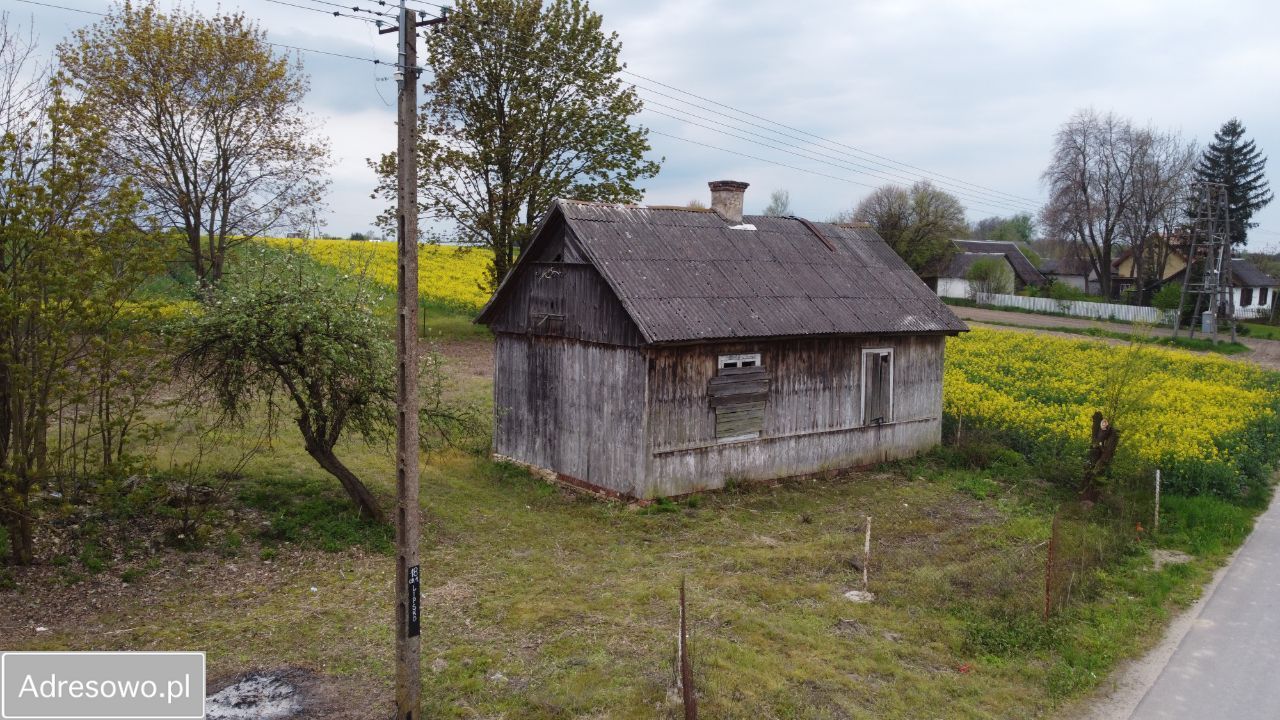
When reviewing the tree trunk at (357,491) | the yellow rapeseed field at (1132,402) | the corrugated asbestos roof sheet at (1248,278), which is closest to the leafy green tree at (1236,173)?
the corrugated asbestos roof sheet at (1248,278)

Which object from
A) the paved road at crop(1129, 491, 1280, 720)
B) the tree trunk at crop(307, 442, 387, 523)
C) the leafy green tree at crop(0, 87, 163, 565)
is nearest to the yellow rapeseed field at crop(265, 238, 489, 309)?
the tree trunk at crop(307, 442, 387, 523)

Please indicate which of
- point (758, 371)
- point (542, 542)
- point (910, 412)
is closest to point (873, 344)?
point (910, 412)

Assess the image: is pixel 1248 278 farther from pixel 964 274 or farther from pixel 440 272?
pixel 440 272

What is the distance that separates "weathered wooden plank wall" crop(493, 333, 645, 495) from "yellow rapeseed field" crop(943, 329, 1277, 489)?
993 cm

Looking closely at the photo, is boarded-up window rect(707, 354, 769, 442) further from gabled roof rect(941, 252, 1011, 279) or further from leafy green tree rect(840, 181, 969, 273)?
gabled roof rect(941, 252, 1011, 279)

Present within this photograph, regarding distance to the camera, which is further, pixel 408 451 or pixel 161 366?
pixel 161 366

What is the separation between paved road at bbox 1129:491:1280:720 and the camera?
8.95 metres

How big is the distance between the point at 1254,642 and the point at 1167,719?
316 cm

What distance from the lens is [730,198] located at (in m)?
19.8

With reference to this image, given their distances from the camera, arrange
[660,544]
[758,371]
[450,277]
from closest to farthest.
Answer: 1. [660,544]
2. [758,371]
3. [450,277]

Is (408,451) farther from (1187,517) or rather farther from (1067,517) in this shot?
(1187,517)

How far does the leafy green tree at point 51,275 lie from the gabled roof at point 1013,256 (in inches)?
2905

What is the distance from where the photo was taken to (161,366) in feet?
36.9

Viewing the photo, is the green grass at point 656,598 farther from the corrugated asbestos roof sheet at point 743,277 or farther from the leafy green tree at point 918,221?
the leafy green tree at point 918,221
